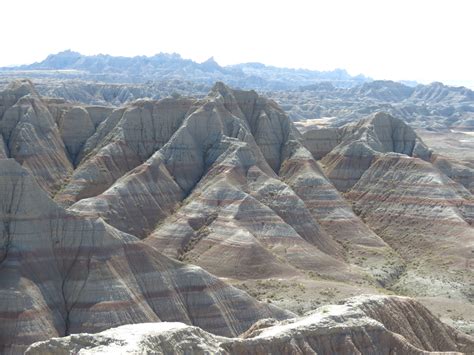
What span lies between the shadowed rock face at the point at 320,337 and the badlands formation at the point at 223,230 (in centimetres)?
12

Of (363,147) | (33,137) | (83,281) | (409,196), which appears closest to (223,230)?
(83,281)

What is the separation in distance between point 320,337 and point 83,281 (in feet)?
91.8

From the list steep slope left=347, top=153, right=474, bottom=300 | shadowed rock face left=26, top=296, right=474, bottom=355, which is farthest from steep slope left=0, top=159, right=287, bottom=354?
steep slope left=347, top=153, right=474, bottom=300

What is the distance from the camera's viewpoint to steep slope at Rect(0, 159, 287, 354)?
196 ft

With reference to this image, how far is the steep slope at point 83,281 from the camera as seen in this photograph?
196ft

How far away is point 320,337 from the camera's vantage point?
42.6 metres

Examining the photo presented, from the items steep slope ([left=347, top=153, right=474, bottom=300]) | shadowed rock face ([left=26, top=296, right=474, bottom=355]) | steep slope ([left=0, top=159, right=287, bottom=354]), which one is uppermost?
shadowed rock face ([left=26, top=296, right=474, bottom=355])

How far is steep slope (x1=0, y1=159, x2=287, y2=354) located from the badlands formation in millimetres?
127

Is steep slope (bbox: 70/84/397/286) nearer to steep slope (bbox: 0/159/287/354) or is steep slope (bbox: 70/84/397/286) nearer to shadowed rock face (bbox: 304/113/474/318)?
shadowed rock face (bbox: 304/113/474/318)

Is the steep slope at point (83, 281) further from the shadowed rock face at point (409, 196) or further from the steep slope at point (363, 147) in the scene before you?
the steep slope at point (363, 147)

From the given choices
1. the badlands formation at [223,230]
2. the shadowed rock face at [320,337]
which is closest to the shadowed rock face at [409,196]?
the badlands formation at [223,230]

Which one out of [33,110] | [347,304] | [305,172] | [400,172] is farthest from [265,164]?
[347,304]

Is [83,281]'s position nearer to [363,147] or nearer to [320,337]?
[320,337]

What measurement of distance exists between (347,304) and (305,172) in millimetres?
69471
